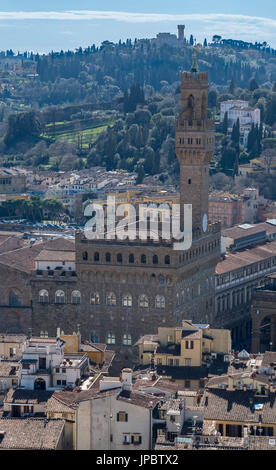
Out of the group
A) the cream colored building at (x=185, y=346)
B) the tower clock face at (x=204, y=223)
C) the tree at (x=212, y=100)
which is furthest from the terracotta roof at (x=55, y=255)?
the tree at (x=212, y=100)

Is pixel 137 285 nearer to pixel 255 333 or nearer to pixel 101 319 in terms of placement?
pixel 101 319

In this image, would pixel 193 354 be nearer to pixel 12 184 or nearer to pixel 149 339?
pixel 149 339

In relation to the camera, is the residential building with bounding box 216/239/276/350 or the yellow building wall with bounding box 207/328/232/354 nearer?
the yellow building wall with bounding box 207/328/232/354

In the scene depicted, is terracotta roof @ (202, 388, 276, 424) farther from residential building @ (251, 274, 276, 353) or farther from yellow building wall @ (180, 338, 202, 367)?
residential building @ (251, 274, 276, 353)

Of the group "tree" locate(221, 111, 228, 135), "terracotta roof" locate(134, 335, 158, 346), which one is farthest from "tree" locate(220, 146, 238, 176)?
"terracotta roof" locate(134, 335, 158, 346)

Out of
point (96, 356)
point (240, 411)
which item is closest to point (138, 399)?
point (240, 411)

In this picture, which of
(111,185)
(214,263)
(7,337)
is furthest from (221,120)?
(7,337)
